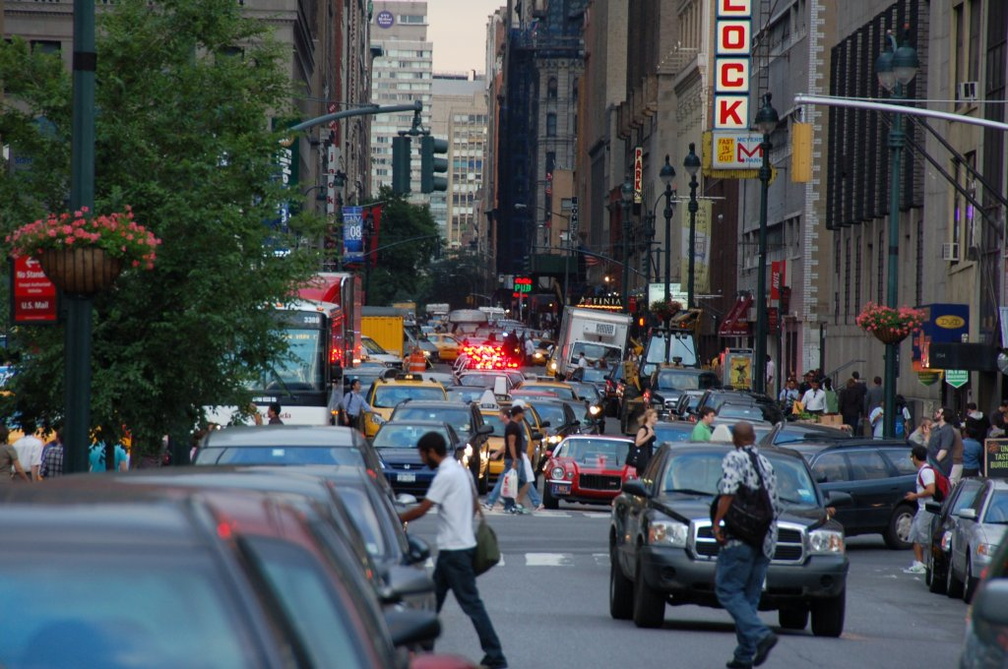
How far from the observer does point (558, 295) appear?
549ft

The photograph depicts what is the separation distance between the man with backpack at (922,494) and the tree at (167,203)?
798cm

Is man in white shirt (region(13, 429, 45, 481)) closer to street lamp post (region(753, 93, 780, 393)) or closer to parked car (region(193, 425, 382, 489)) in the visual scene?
parked car (region(193, 425, 382, 489))

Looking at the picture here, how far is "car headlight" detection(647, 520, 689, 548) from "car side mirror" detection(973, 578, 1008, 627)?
869cm

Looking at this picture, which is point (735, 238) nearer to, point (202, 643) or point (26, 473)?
point (26, 473)

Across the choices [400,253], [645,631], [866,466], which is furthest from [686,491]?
[400,253]

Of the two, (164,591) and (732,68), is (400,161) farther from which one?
(732,68)

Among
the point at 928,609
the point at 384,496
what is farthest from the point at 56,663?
the point at 928,609

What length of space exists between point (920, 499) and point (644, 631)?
9.27 metres

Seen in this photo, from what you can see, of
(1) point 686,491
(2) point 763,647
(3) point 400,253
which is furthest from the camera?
(3) point 400,253

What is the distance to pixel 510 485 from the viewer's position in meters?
30.1

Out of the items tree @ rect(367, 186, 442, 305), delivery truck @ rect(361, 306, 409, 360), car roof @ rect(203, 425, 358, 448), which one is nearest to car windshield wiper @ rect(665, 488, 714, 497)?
car roof @ rect(203, 425, 358, 448)

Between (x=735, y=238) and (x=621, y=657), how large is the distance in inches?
2911

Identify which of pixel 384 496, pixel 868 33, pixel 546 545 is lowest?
pixel 546 545

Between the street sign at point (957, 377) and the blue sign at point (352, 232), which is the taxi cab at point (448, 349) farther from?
the street sign at point (957, 377)
